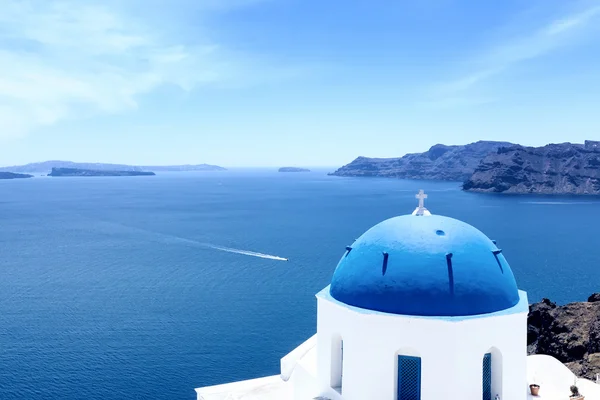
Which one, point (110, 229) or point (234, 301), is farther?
point (110, 229)

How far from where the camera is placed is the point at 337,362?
35.0 feet

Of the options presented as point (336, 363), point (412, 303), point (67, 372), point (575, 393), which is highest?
point (412, 303)

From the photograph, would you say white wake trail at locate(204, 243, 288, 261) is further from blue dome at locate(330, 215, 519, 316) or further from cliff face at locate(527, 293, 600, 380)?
blue dome at locate(330, 215, 519, 316)

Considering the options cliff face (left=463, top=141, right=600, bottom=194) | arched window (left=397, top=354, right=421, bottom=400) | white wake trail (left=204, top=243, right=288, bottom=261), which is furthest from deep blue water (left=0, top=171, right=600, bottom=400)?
cliff face (left=463, top=141, right=600, bottom=194)

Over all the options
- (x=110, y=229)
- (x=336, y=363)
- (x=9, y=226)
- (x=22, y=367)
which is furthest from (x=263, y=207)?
(x=336, y=363)

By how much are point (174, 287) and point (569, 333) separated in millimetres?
28244

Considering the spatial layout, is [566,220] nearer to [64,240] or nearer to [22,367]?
[64,240]

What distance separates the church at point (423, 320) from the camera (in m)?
9.26

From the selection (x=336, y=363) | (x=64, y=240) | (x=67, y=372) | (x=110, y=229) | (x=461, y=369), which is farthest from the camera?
(x=110, y=229)

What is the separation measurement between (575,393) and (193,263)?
4292 cm

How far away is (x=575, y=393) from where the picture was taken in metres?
11.1

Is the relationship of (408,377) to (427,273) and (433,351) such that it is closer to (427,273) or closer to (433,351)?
(433,351)

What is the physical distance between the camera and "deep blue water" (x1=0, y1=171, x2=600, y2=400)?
27.3 m

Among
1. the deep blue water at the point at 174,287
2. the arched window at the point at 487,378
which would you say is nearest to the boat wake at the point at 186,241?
the deep blue water at the point at 174,287
